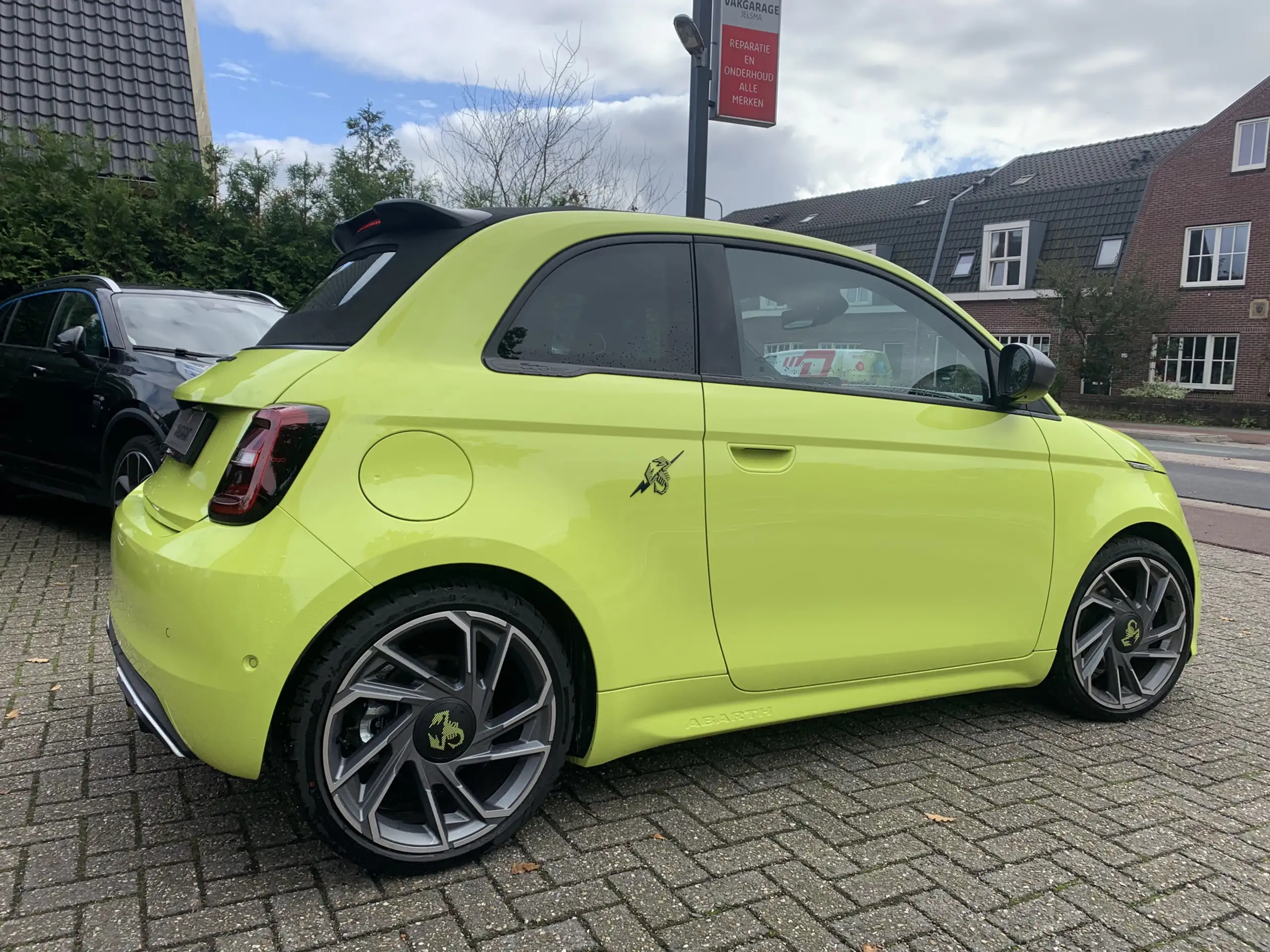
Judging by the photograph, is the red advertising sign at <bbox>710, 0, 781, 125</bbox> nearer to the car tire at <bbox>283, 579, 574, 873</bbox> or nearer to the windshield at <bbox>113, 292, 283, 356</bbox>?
the windshield at <bbox>113, 292, 283, 356</bbox>

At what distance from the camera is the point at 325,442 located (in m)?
2.26

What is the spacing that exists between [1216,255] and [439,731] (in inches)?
1264

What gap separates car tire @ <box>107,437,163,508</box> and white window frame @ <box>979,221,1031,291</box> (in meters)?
31.8

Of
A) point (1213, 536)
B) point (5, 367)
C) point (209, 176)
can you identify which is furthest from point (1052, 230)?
point (5, 367)

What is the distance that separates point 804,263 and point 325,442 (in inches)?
65.4

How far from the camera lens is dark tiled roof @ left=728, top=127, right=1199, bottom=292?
30.8 metres

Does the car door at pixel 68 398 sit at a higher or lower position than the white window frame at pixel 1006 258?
lower

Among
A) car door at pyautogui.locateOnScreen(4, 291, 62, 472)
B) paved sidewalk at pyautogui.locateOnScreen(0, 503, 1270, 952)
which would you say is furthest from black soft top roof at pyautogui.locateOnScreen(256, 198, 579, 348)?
car door at pyautogui.locateOnScreen(4, 291, 62, 472)

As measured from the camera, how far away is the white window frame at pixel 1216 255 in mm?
27500

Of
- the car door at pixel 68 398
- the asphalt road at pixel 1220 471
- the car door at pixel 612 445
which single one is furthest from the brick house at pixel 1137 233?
the car door at pixel 612 445

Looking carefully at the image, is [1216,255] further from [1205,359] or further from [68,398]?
[68,398]

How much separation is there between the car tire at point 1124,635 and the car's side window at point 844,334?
0.92 metres

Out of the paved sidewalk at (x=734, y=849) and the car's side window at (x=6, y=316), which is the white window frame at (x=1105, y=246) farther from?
the car's side window at (x=6, y=316)

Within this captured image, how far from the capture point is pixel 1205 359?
28203mm
